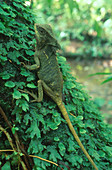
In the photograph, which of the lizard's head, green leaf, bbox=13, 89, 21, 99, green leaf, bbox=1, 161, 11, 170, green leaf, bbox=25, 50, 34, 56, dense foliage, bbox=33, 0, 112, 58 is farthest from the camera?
dense foliage, bbox=33, 0, 112, 58

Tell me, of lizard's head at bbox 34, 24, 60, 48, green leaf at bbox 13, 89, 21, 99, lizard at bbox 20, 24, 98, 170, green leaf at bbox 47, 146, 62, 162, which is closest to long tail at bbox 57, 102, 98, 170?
lizard at bbox 20, 24, 98, 170

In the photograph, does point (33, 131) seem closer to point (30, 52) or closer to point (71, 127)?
point (71, 127)

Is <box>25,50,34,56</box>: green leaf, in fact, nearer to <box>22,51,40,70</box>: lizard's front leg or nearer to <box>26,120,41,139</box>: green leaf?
<box>22,51,40,70</box>: lizard's front leg

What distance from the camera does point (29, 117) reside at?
1.90 meters

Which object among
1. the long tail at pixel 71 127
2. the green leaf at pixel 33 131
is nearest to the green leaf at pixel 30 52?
the long tail at pixel 71 127

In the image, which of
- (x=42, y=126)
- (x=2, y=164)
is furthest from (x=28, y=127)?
(x=2, y=164)

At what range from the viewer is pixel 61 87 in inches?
89.8

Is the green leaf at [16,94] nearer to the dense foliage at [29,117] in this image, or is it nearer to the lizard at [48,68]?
the dense foliage at [29,117]

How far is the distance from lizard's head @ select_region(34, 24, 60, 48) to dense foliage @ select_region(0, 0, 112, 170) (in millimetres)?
97

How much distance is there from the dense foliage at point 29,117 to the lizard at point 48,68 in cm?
7

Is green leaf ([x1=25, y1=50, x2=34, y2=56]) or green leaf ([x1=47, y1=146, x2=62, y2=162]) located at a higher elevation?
green leaf ([x1=25, y1=50, x2=34, y2=56])

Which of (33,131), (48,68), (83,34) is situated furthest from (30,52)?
(83,34)

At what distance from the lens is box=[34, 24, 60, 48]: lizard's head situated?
90.4 inches

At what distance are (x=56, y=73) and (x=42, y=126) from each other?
2.47ft
